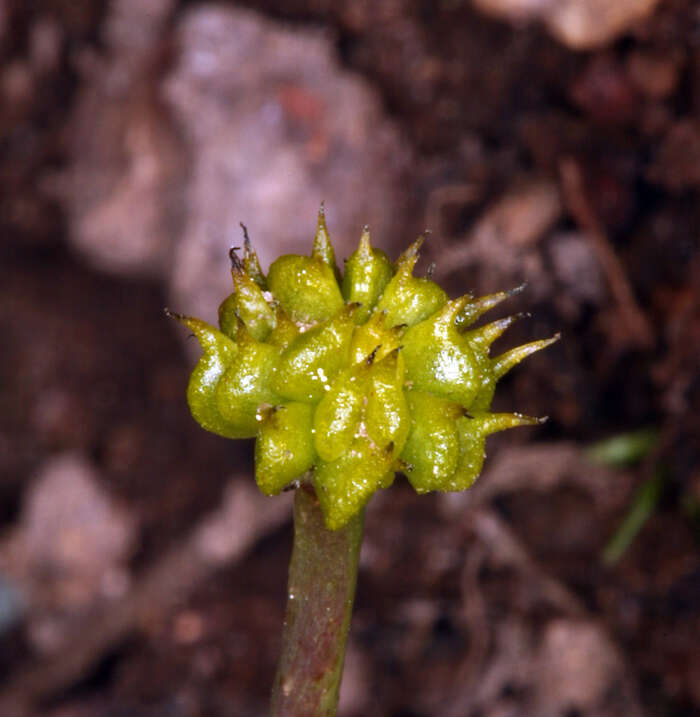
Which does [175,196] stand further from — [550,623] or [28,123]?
[550,623]

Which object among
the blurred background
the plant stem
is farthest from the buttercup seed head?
the blurred background

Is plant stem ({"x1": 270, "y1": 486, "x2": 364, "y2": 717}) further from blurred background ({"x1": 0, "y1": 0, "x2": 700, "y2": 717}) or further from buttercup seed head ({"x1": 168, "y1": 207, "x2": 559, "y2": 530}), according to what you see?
blurred background ({"x1": 0, "y1": 0, "x2": 700, "y2": 717})

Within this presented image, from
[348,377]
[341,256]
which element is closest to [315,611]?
[348,377]

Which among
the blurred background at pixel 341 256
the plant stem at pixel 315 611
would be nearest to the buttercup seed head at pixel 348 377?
the plant stem at pixel 315 611

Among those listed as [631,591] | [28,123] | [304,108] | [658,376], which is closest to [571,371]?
[658,376]

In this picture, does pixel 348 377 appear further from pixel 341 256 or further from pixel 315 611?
pixel 341 256

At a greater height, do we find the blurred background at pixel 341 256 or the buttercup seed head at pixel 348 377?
the blurred background at pixel 341 256

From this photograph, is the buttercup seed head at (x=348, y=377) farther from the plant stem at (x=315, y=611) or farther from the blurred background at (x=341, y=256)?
the blurred background at (x=341, y=256)
